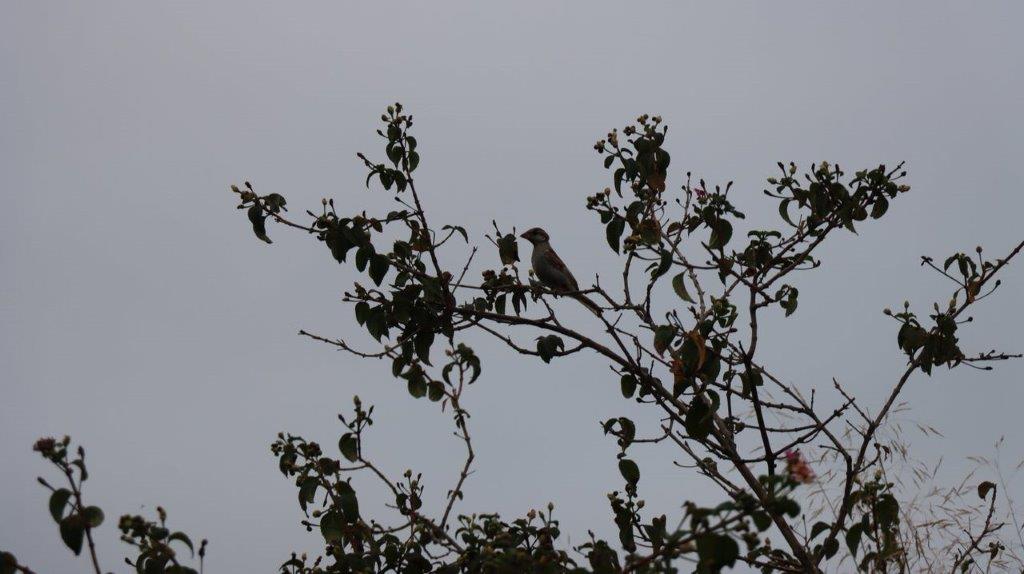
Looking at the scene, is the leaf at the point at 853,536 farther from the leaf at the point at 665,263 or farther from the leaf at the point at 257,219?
the leaf at the point at 257,219

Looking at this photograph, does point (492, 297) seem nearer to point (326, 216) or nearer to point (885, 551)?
point (326, 216)

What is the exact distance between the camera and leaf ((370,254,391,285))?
15.0ft

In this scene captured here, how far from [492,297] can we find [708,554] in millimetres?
3028

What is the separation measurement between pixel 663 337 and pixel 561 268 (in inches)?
172

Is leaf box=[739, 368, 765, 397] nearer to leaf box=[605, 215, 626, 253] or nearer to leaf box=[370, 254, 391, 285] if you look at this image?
leaf box=[605, 215, 626, 253]

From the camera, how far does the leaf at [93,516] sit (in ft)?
8.38

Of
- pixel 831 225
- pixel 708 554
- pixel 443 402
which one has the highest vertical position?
pixel 831 225

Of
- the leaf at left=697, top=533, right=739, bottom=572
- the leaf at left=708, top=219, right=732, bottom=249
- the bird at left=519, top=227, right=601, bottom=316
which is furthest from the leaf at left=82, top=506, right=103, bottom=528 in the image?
the bird at left=519, top=227, right=601, bottom=316

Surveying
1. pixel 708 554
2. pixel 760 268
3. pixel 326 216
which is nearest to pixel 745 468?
pixel 760 268

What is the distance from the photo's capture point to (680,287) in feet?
15.5

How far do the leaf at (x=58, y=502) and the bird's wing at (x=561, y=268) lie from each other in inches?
242

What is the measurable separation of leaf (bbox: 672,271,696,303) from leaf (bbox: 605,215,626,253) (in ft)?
0.98

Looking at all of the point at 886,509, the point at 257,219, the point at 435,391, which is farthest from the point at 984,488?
the point at 257,219

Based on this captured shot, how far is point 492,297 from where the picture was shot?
5.22 metres
